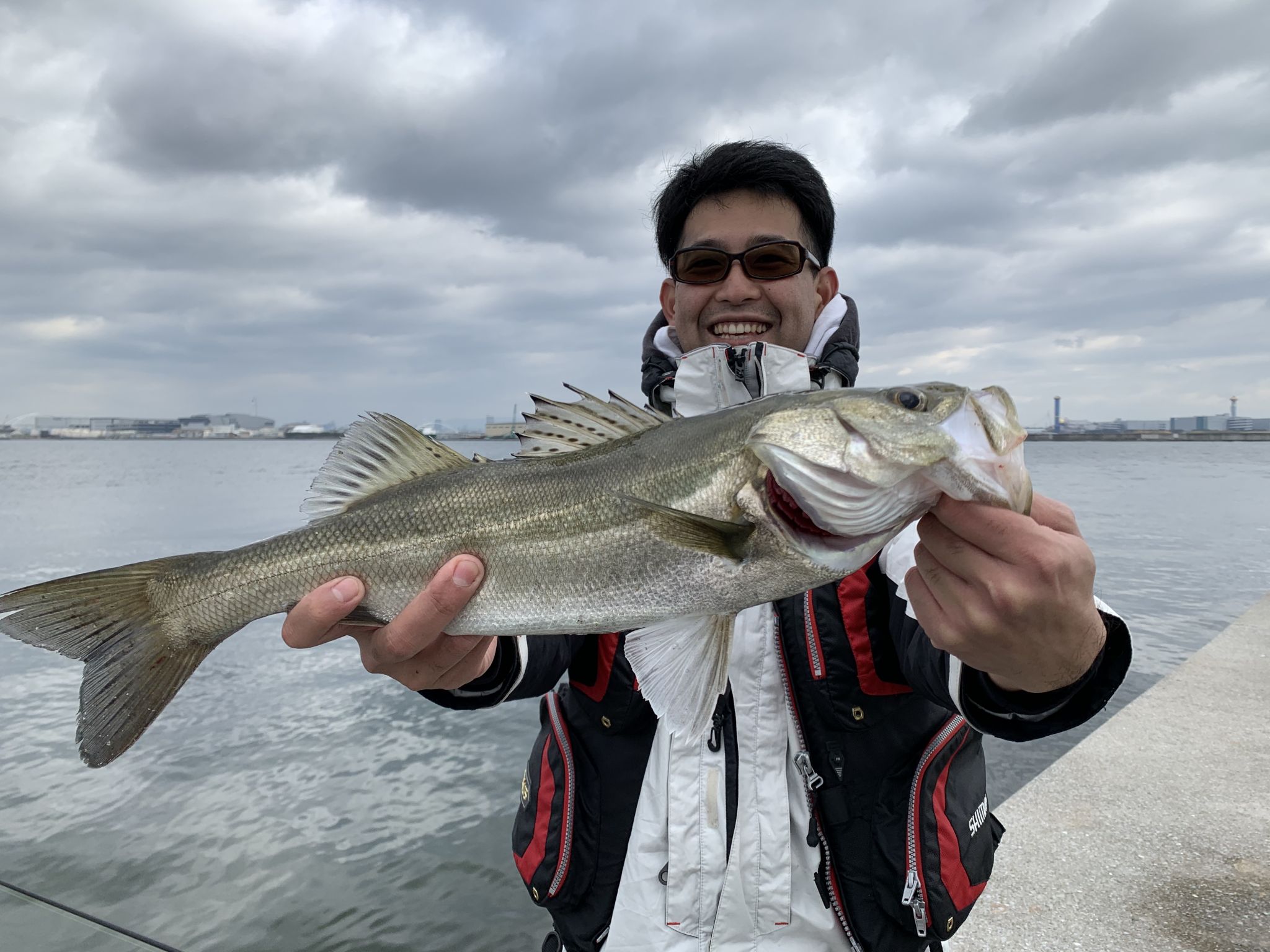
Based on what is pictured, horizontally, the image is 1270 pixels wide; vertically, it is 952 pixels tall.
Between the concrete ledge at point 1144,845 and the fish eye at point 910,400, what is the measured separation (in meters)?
2.95

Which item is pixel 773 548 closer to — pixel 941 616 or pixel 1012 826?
pixel 941 616

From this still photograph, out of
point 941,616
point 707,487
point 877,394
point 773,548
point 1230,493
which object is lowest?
point 1230,493

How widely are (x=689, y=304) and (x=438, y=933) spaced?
5248 mm

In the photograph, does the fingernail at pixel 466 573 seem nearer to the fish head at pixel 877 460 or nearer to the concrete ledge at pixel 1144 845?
the fish head at pixel 877 460

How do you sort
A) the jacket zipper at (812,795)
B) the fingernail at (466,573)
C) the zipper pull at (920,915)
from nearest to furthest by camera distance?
the fingernail at (466,573) → the zipper pull at (920,915) → the jacket zipper at (812,795)

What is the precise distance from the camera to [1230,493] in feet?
119

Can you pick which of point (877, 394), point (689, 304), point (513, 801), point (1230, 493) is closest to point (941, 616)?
point (877, 394)

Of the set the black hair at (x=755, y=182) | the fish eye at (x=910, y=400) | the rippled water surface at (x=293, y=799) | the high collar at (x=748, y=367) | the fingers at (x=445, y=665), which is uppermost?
the black hair at (x=755, y=182)

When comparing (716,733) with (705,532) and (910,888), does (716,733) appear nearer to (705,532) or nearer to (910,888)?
(910,888)

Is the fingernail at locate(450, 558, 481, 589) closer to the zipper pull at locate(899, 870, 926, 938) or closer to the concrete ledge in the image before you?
the zipper pull at locate(899, 870, 926, 938)

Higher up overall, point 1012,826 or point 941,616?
point 941,616

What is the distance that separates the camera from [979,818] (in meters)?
2.73

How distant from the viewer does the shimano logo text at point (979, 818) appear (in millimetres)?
2678

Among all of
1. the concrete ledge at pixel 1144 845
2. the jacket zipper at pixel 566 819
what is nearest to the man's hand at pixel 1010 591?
the jacket zipper at pixel 566 819
